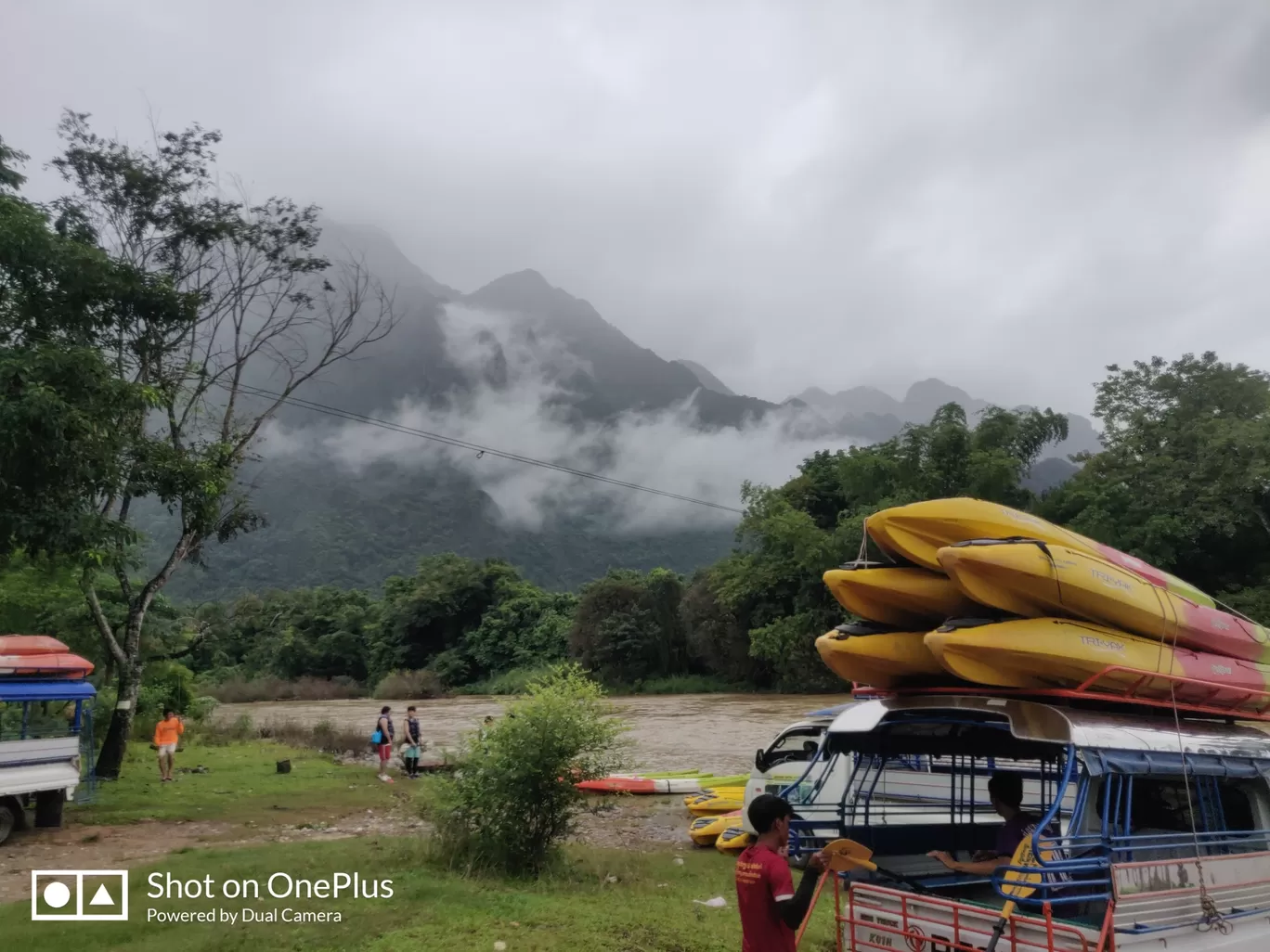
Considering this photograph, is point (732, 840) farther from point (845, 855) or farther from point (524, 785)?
point (845, 855)

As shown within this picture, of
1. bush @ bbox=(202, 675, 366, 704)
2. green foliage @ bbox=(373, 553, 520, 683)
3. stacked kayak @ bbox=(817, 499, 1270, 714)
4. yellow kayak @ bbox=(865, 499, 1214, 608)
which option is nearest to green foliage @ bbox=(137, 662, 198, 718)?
stacked kayak @ bbox=(817, 499, 1270, 714)

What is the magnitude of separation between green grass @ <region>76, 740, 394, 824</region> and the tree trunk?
39 cm

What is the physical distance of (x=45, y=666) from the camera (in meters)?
11.3

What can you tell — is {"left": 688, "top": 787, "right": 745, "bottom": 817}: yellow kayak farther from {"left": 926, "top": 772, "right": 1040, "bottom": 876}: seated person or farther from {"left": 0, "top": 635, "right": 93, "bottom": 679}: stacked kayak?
{"left": 0, "top": 635, "right": 93, "bottom": 679}: stacked kayak

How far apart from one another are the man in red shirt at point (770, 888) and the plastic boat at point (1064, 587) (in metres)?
2.28

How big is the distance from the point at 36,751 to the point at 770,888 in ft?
35.3

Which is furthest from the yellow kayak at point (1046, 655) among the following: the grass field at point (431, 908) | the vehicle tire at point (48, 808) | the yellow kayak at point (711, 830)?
the vehicle tire at point (48, 808)

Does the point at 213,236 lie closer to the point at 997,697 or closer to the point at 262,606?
the point at 997,697

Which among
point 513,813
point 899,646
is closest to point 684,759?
point 513,813

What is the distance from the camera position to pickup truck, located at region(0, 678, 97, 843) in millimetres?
10778

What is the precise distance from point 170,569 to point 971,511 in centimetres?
1478

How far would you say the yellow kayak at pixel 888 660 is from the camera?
6.20 metres

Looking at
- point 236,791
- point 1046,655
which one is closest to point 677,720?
point 236,791

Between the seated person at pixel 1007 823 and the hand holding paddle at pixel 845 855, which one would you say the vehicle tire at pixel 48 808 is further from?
the hand holding paddle at pixel 845 855
